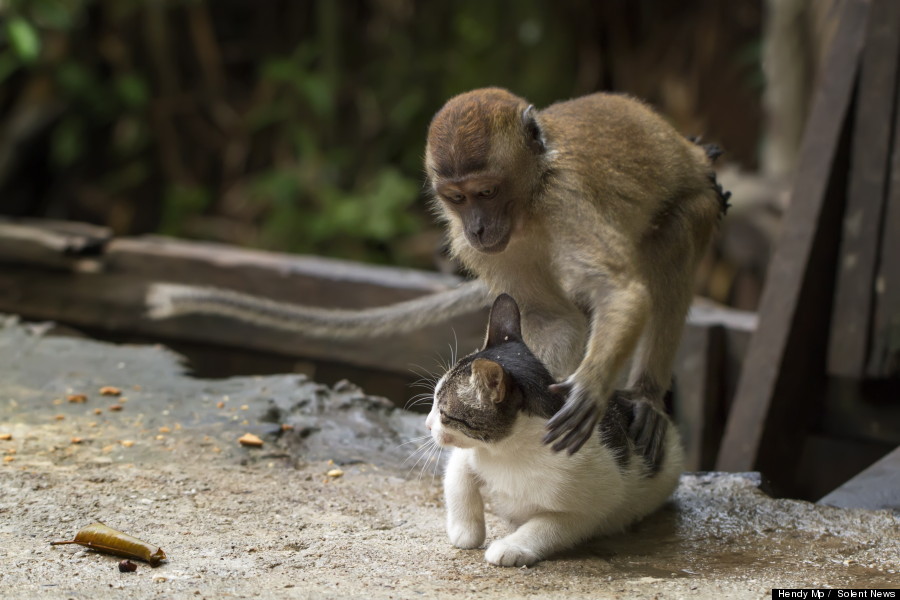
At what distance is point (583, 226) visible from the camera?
4137mm

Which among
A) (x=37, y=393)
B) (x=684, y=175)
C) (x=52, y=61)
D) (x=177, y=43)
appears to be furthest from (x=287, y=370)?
(x=177, y=43)

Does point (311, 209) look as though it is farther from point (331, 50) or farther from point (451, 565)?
point (451, 565)

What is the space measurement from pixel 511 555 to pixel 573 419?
Result: 20.6 inches

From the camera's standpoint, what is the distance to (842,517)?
13.9ft

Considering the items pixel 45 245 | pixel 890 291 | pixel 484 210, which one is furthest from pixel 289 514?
pixel 45 245

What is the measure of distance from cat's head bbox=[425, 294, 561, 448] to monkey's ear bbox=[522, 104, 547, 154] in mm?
875

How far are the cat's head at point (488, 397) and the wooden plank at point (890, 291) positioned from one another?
278cm

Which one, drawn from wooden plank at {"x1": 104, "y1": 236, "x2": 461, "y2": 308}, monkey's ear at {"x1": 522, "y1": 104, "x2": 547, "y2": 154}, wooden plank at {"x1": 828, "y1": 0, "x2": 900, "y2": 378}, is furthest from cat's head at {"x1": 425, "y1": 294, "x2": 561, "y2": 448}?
wooden plank at {"x1": 104, "y1": 236, "x2": 461, "y2": 308}

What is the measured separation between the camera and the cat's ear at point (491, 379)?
3.61 meters

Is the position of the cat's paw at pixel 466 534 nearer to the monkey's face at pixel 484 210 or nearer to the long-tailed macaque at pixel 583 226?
the long-tailed macaque at pixel 583 226

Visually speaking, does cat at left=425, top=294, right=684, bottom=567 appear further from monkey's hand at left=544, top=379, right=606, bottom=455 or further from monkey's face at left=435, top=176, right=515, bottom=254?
monkey's face at left=435, top=176, right=515, bottom=254

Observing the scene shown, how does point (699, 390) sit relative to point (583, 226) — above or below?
below

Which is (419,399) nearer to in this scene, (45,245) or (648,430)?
(648,430)

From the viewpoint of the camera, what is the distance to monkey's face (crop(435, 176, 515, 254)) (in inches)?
164
